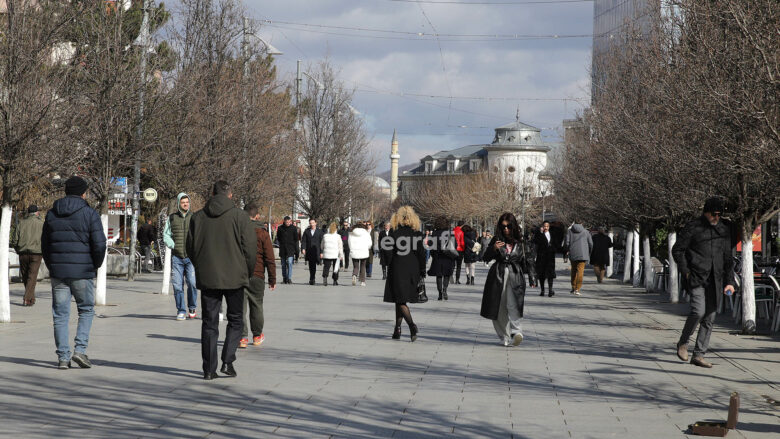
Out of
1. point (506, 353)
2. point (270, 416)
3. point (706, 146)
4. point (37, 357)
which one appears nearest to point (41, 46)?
point (37, 357)

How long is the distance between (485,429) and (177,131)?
15428 mm

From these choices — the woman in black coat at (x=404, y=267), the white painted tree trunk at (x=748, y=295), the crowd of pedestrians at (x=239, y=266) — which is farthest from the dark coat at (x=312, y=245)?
the white painted tree trunk at (x=748, y=295)

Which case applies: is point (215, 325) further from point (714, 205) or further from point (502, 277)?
point (714, 205)

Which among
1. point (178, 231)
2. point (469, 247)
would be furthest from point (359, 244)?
point (178, 231)

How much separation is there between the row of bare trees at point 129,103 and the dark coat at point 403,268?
188 inches

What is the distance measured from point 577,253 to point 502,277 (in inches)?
503

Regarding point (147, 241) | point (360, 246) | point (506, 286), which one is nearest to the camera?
point (506, 286)

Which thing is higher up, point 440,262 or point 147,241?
point 147,241

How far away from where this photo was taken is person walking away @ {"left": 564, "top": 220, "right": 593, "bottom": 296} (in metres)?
24.8

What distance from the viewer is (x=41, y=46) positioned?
45.6 ft

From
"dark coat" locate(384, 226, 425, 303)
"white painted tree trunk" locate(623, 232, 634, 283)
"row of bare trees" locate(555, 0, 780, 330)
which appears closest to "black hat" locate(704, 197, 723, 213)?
"row of bare trees" locate(555, 0, 780, 330)

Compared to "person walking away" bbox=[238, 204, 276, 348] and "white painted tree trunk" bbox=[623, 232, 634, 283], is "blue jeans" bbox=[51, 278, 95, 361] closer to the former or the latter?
"person walking away" bbox=[238, 204, 276, 348]

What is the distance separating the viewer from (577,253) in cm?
2528

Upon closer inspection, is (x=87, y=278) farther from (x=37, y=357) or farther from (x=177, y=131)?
(x=177, y=131)
